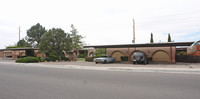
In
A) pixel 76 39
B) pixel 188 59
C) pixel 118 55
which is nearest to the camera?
pixel 188 59

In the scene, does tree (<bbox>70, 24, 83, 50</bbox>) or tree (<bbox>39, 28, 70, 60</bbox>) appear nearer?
tree (<bbox>39, 28, 70, 60</bbox>)

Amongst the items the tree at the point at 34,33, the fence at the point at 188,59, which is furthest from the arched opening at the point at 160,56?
the tree at the point at 34,33

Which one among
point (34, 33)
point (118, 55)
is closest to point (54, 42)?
point (118, 55)

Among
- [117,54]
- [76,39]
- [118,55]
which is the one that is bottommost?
[118,55]

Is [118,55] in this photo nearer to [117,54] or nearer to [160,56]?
[117,54]

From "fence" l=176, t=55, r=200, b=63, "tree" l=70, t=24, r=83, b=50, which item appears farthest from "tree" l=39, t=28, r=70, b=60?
"fence" l=176, t=55, r=200, b=63

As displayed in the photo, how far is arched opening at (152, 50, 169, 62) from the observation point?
912 inches

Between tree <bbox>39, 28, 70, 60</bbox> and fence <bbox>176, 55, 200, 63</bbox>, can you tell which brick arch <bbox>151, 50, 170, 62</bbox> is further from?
tree <bbox>39, 28, 70, 60</bbox>

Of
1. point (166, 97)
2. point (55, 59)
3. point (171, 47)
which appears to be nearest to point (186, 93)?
point (166, 97)

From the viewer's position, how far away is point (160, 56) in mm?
23547

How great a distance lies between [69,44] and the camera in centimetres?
2836

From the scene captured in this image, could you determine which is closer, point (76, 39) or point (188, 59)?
point (188, 59)

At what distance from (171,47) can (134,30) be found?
12251 millimetres

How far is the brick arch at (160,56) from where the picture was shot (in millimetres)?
23138
